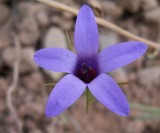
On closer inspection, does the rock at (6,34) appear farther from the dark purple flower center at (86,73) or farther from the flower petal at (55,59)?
the flower petal at (55,59)

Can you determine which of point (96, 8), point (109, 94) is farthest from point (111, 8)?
point (109, 94)

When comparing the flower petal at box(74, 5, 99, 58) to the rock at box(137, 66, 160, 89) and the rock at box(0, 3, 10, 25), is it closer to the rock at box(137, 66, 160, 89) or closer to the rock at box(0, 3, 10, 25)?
the rock at box(137, 66, 160, 89)

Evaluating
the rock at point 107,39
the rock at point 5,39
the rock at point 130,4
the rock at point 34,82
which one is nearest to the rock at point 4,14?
the rock at point 5,39

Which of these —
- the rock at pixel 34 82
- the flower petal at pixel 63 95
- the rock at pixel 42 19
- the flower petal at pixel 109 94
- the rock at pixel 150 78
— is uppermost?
the flower petal at pixel 109 94

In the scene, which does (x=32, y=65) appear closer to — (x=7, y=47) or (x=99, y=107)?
(x=7, y=47)

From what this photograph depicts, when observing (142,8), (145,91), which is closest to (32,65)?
(145,91)

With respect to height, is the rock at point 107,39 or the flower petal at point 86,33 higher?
the flower petal at point 86,33
